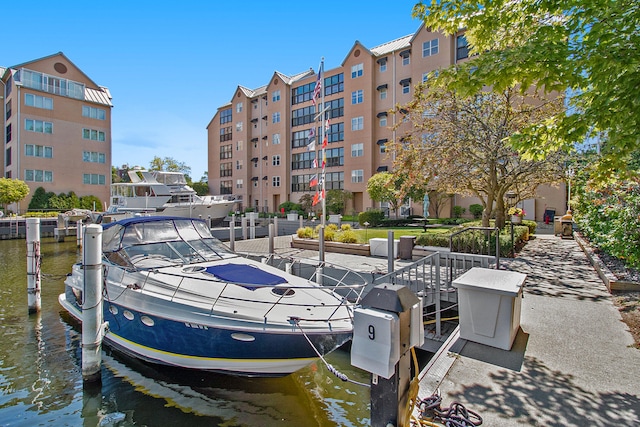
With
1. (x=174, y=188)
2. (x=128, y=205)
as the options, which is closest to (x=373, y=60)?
(x=174, y=188)

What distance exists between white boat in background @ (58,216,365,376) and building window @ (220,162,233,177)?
42.8m

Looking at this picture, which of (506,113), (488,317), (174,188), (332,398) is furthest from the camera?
(174,188)

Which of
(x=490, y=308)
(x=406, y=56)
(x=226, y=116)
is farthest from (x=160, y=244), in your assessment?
(x=226, y=116)

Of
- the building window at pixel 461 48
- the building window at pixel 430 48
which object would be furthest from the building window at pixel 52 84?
the building window at pixel 461 48

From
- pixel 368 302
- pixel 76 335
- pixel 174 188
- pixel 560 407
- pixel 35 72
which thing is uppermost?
pixel 35 72

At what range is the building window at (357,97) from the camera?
116 ft

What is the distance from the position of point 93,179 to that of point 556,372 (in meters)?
47.2

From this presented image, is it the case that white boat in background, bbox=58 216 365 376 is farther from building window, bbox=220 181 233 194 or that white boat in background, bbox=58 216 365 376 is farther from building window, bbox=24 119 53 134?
building window, bbox=220 181 233 194

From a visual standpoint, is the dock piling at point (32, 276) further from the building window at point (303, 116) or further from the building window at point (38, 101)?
the building window at point (38, 101)

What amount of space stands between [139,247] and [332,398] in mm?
5055

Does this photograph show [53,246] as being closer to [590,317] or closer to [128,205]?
[128,205]

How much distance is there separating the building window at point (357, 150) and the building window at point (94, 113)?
30.7m

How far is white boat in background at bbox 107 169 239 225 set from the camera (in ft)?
99.2

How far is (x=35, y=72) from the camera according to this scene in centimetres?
3684
